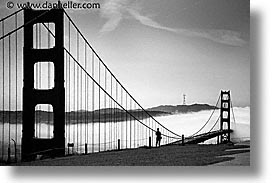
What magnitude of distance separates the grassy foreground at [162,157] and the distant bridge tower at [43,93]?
58mm

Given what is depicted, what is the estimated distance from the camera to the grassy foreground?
2373mm

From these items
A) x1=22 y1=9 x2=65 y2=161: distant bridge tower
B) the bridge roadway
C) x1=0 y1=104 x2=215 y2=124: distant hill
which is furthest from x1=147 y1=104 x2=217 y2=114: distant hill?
x1=22 y1=9 x2=65 y2=161: distant bridge tower

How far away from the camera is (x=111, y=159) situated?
2.38m

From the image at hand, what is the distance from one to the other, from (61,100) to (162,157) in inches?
19.0

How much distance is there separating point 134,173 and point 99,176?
15 cm

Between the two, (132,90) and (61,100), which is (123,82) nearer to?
(132,90)

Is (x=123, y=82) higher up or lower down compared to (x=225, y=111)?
higher up

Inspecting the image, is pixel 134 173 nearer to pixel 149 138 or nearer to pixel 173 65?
pixel 149 138

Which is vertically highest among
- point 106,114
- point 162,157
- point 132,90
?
point 132,90

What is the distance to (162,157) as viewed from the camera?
2.39 meters

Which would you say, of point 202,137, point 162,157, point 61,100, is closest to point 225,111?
point 202,137

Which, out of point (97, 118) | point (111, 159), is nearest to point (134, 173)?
point (111, 159)

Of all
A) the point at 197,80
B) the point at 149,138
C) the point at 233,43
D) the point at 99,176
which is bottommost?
the point at 99,176

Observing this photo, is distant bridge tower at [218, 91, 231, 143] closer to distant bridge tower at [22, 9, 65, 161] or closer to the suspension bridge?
the suspension bridge
